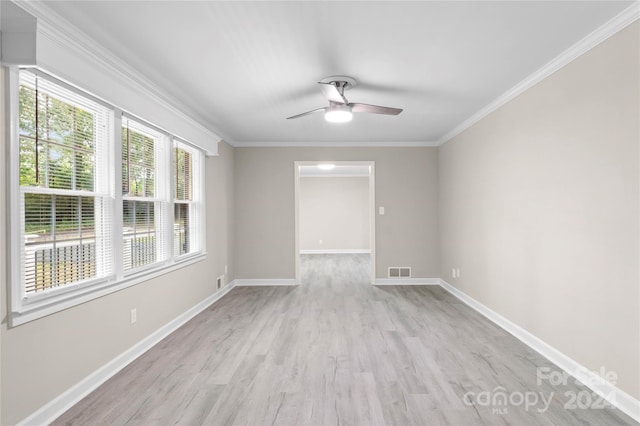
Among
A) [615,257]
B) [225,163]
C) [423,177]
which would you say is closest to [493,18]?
[615,257]

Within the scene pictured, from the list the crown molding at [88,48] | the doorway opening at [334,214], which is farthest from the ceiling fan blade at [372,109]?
the doorway opening at [334,214]

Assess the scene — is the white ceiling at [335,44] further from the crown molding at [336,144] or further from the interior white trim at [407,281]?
the interior white trim at [407,281]

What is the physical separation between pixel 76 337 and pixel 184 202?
6.52 ft

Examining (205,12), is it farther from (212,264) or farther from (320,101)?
(212,264)

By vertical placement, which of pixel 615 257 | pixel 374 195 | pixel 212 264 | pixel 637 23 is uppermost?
pixel 637 23

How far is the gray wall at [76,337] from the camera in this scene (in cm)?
176

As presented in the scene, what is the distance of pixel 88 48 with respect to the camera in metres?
2.23

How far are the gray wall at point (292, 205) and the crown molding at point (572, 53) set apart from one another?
6.20 ft

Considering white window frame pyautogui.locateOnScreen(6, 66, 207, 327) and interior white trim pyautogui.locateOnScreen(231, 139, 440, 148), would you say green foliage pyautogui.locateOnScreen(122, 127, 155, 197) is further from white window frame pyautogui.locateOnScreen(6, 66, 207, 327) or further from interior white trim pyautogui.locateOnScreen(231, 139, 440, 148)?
interior white trim pyautogui.locateOnScreen(231, 139, 440, 148)

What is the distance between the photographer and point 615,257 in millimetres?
2107

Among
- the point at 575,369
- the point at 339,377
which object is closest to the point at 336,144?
the point at 339,377

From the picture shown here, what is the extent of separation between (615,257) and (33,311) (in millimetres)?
3704

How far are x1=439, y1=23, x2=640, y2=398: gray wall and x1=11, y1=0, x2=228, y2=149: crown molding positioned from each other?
3.58 meters

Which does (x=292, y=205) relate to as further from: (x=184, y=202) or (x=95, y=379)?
(x=95, y=379)
